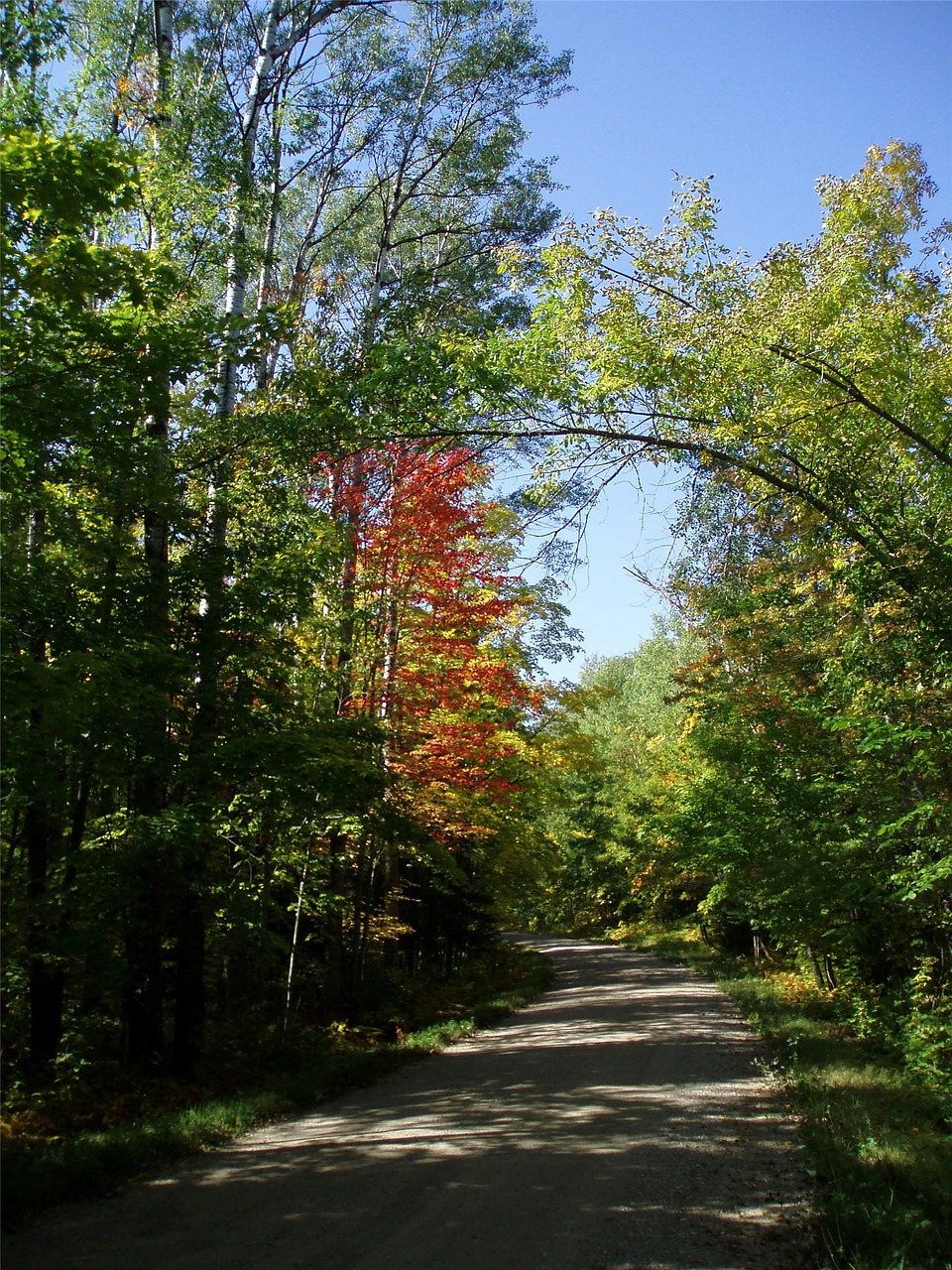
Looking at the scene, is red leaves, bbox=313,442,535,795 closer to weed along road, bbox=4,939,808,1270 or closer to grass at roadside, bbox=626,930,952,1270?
weed along road, bbox=4,939,808,1270

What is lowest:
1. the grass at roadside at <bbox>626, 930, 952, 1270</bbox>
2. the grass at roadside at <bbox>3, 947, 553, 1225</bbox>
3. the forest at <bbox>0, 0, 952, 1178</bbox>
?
the grass at roadside at <bbox>626, 930, 952, 1270</bbox>

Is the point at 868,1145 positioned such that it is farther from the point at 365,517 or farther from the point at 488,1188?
the point at 365,517

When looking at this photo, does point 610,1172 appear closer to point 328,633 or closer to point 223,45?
point 328,633

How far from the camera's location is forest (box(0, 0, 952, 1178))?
739 cm

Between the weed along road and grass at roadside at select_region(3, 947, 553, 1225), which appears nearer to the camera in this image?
the weed along road

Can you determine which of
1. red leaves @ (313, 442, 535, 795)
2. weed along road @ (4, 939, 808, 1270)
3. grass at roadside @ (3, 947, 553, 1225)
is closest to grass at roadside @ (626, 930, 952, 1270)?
weed along road @ (4, 939, 808, 1270)

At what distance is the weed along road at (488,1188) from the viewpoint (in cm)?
523

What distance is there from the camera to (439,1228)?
557 centimetres

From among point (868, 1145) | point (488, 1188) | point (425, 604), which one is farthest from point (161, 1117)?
point (425, 604)

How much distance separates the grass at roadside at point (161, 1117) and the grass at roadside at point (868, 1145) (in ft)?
16.6

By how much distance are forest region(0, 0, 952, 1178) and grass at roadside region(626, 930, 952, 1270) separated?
1.00m

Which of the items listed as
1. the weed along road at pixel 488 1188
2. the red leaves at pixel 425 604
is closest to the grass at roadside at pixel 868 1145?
the weed along road at pixel 488 1188

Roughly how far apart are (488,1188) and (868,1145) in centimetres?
311

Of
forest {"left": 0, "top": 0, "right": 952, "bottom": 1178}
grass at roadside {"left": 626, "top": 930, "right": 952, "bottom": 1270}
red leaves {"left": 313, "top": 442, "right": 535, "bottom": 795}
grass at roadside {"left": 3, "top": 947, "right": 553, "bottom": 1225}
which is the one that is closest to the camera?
grass at roadside {"left": 626, "top": 930, "right": 952, "bottom": 1270}
